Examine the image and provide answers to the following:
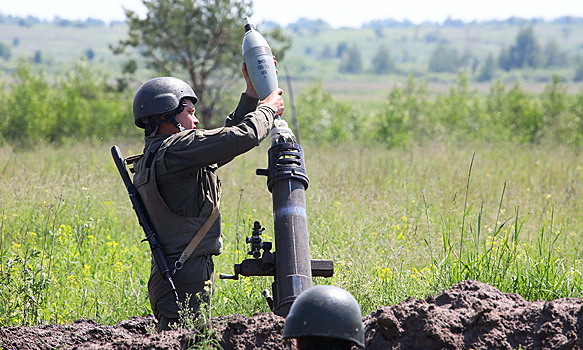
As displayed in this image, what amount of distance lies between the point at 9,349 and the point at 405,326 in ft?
8.02

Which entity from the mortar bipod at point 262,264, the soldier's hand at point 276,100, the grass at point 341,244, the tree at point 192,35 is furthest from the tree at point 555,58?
the mortar bipod at point 262,264

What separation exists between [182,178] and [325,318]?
5.18 ft

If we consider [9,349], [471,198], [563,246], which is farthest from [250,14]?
[9,349]

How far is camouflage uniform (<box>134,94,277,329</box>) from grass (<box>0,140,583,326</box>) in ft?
3.34

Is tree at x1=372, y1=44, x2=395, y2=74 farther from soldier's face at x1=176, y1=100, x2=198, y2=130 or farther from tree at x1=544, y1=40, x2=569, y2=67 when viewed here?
soldier's face at x1=176, y1=100, x2=198, y2=130

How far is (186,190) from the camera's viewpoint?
3.20 meters

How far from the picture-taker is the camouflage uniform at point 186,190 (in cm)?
302

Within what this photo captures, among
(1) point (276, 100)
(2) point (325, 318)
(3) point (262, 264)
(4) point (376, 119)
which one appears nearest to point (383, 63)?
(4) point (376, 119)

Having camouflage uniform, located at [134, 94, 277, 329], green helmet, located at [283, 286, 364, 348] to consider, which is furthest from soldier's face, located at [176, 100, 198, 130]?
green helmet, located at [283, 286, 364, 348]

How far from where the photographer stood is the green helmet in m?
1.92

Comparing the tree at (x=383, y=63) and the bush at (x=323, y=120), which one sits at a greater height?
the tree at (x=383, y=63)

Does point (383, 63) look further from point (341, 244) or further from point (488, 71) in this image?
point (341, 244)

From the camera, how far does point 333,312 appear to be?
1957 mm

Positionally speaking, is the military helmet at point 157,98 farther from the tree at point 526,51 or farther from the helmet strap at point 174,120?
the tree at point 526,51
